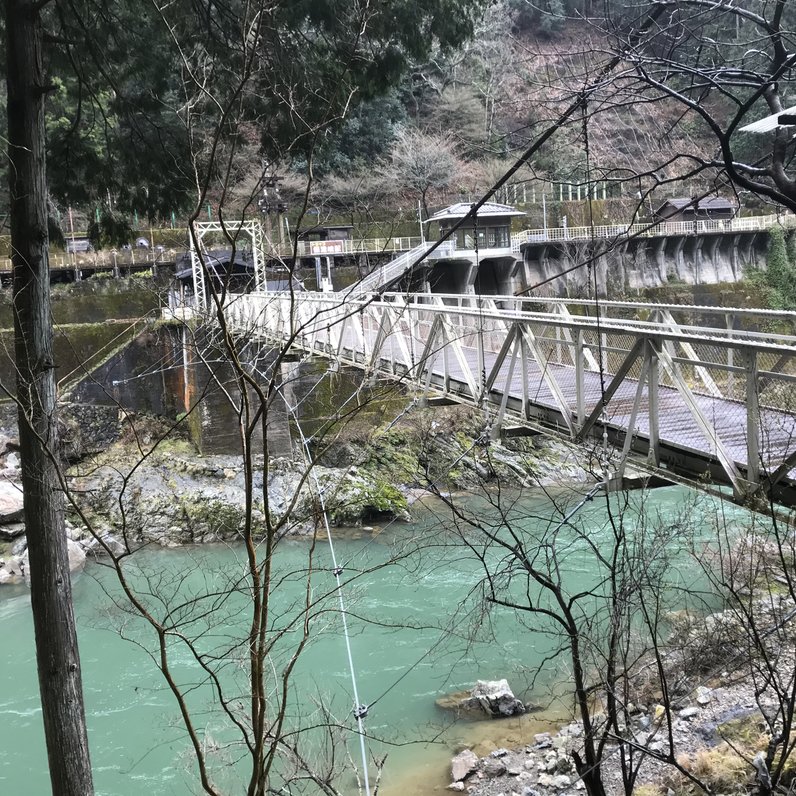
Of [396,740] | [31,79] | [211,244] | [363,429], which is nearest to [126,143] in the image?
[31,79]

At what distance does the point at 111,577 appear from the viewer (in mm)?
11445

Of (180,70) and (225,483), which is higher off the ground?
(180,70)

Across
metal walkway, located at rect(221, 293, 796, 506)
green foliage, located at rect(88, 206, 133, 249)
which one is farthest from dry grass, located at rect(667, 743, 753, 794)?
green foliage, located at rect(88, 206, 133, 249)

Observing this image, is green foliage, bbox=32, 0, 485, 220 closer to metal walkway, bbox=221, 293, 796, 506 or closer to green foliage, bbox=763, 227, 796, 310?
metal walkway, bbox=221, 293, 796, 506

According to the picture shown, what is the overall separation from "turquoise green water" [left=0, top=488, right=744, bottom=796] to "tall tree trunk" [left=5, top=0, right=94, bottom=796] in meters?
1.54

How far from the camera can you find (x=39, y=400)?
3.79 m

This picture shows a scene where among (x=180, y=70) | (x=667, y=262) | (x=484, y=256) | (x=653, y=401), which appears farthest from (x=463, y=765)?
(x=667, y=262)

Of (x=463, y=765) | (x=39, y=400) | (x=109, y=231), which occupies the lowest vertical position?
(x=463, y=765)

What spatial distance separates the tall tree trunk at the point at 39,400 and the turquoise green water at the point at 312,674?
1.54 meters

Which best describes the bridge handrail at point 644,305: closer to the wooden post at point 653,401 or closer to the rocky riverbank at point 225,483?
the wooden post at point 653,401

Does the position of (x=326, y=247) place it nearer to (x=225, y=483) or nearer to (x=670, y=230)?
(x=225, y=483)

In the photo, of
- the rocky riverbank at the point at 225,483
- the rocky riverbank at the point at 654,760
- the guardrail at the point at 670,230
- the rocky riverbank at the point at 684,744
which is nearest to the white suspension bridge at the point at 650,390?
the rocky riverbank at the point at 684,744

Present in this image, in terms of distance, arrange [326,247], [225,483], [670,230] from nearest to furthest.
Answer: [225,483] → [326,247] → [670,230]

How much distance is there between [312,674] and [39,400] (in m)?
5.63
